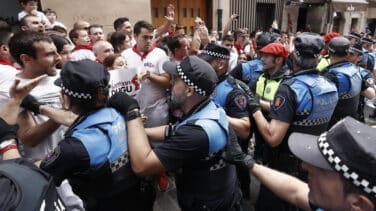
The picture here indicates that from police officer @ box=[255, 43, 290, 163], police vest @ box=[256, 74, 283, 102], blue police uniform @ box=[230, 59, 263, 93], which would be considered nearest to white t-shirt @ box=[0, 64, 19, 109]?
police officer @ box=[255, 43, 290, 163]

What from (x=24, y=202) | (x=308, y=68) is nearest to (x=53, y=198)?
(x=24, y=202)

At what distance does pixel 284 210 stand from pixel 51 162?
2306 millimetres

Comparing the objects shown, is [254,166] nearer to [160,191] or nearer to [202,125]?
[202,125]

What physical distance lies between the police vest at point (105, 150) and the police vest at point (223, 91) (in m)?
1.32

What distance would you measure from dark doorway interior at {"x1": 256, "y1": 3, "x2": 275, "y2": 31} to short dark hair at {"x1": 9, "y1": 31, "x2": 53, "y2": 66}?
13.7m

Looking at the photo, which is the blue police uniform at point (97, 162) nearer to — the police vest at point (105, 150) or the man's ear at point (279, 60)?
the police vest at point (105, 150)

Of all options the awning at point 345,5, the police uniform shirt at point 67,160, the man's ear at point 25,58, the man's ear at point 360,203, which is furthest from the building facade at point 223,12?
the man's ear at point 360,203

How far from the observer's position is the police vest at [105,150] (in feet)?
5.26

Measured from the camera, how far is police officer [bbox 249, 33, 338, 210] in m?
2.58

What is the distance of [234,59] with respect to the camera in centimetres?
591

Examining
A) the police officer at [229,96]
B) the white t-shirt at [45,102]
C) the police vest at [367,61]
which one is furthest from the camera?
the police vest at [367,61]

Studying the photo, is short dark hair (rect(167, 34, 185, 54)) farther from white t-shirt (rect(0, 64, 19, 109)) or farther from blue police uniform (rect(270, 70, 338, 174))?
white t-shirt (rect(0, 64, 19, 109))

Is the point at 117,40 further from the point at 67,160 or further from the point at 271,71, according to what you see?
Answer: the point at 67,160

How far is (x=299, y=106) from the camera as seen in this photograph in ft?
8.45
